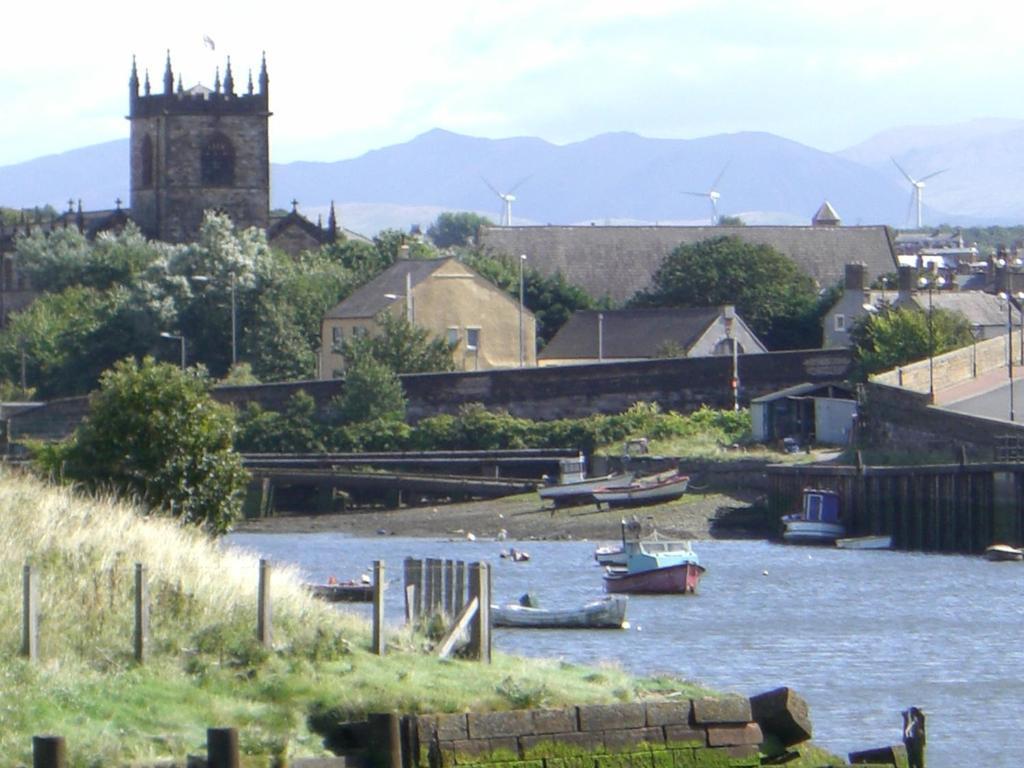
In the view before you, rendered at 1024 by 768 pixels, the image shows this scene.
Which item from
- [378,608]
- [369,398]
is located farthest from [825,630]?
[369,398]

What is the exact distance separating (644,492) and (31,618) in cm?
5321

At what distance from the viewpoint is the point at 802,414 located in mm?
81125

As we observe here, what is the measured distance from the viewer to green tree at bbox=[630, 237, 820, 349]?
114 meters

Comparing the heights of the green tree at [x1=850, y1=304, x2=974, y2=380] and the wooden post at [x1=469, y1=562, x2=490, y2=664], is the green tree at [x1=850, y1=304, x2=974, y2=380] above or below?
above

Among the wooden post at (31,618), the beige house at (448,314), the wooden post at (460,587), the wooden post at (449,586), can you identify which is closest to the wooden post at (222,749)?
the wooden post at (31,618)

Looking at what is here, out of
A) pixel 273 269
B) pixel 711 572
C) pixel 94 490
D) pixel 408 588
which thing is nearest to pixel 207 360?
pixel 273 269

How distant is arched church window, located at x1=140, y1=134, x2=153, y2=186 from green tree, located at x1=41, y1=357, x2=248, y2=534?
106m

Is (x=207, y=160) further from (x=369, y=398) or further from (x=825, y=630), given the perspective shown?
(x=825, y=630)

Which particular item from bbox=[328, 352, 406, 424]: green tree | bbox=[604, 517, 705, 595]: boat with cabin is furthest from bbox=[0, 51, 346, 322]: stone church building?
bbox=[604, 517, 705, 595]: boat with cabin

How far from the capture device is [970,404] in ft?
240

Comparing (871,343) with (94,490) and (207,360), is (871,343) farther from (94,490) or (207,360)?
Result: (94,490)

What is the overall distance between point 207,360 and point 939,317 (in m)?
38.0

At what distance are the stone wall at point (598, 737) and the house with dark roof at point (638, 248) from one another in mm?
117724

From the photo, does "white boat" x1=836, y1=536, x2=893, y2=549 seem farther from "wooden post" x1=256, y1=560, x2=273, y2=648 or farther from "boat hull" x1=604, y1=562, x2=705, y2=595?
"wooden post" x1=256, y1=560, x2=273, y2=648
